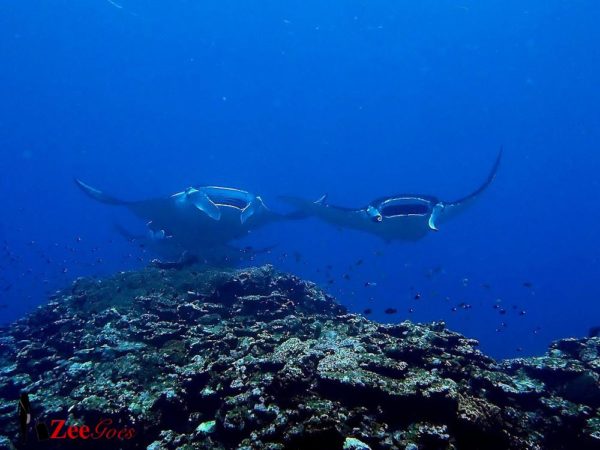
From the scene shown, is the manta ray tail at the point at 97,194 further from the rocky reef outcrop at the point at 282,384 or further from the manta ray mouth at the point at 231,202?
the rocky reef outcrop at the point at 282,384

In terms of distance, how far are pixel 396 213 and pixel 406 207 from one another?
1.73ft

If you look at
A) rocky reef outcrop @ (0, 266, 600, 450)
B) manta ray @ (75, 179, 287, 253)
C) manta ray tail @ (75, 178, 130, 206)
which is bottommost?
rocky reef outcrop @ (0, 266, 600, 450)

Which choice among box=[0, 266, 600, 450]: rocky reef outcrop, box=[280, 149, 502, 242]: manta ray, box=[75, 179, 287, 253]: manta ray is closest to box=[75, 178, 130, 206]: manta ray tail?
box=[75, 179, 287, 253]: manta ray

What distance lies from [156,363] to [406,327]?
19.1 ft

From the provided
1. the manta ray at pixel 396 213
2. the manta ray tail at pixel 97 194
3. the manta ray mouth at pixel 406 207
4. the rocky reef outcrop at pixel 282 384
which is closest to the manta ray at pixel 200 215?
the manta ray tail at pixel 97 194

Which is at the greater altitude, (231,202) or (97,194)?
(97,194)

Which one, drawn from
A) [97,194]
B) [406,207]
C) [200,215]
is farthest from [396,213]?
[97,194]

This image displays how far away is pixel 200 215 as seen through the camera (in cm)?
1681

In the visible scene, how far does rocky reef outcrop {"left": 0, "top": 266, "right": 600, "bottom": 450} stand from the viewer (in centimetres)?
587

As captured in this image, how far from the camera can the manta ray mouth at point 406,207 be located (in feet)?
49.3

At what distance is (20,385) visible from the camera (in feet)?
29.4

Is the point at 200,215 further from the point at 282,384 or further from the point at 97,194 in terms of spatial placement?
the point at 282,384

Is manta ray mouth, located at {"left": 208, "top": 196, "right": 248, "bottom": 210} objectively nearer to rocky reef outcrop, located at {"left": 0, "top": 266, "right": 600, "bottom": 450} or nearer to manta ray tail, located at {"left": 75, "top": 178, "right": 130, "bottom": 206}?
manta ray tail, located at {"left": 75, "top": 178, "right": 130, "bottom": 206}

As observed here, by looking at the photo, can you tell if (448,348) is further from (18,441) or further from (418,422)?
(18,441)
